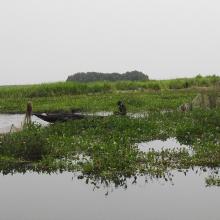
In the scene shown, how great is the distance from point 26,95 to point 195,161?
37.6m

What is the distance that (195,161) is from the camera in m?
14.7

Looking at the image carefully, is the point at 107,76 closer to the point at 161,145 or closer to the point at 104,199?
the point at 161,145

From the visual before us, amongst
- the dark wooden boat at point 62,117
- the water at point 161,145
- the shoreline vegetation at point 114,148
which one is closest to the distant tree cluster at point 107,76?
the shoreline vegetation at point 114,148

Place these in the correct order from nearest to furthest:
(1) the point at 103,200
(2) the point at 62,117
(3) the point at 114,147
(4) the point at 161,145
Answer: (1) the point at 103,200 < (3) the point at 114,147 < (4) the point at 161,145 < (2) the point at 62,117

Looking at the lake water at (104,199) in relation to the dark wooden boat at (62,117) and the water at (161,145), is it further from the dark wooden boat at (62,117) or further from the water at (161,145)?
the dark wooden boat at (62,117)

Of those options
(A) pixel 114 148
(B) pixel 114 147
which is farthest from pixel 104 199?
(B) pixel 114 147

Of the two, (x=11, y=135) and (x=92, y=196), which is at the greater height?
(x=11, y=135)

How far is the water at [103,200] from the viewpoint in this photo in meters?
10.9

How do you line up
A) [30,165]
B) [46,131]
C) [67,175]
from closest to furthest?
[67,175]
[30,165]
[46,131]

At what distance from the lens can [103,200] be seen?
11977 mm

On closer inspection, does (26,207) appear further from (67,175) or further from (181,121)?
(181,121)

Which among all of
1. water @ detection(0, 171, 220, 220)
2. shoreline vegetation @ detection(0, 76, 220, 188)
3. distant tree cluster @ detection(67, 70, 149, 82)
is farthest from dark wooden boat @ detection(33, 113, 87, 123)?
distant tree cluster @ detection(67, 70, 149, 82)

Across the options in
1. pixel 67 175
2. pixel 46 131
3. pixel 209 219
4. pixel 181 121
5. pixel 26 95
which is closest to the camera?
pixel 209 219

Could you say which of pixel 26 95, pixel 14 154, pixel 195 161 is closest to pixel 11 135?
pixel 14 154
